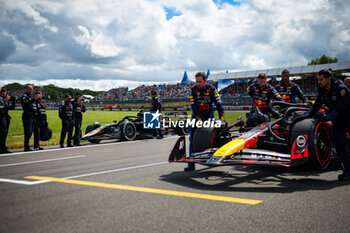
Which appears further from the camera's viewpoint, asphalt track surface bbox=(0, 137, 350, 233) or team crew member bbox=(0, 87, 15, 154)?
team crew member bbox=(0, 87, 15, 154)

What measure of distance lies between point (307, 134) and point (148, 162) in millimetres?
3566

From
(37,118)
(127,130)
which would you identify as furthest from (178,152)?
(127,130)

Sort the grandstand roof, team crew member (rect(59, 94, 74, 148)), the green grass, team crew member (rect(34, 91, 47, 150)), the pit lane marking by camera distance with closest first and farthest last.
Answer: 1. the pit lane marking
2. team crew member (rect(34, 91, 47, 150))
3. team crew member (rect(59, 94, 74, 148))
4. the green grass
5. the grandstand roof

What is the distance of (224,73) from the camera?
49.4m

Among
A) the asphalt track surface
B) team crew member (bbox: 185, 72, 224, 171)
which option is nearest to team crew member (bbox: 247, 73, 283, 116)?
team crew member (bbox: 185, 72, 224, 171)

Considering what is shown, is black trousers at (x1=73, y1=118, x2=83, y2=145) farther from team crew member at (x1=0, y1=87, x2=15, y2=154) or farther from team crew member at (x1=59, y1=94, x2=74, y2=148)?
team crew member at (x1=0, y1=87, x2=15, y2=154)

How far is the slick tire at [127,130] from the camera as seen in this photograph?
12.5 metres

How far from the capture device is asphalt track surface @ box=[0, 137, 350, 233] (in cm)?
330

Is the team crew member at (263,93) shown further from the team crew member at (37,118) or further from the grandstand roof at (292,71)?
the grandstand roof at (292,71)

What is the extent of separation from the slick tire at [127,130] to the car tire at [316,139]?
8.07m

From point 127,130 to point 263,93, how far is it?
20.3 feet

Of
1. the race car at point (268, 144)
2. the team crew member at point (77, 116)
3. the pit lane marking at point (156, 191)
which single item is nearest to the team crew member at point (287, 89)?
the race car at point (268, 144)

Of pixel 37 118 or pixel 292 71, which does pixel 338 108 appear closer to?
pixel 37 118

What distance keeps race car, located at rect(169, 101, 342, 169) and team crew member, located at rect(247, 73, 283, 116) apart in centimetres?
145
